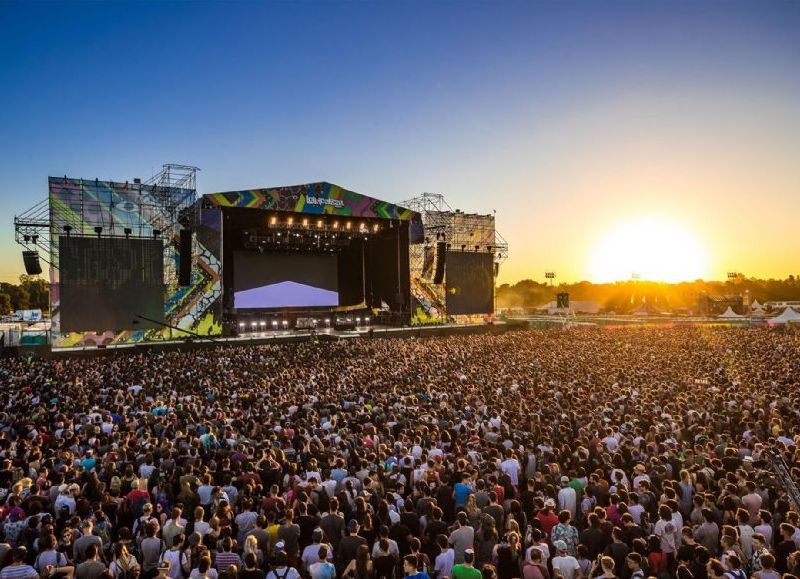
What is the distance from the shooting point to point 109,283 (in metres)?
27.5

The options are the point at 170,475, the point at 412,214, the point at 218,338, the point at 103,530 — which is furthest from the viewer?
the point at 412,214

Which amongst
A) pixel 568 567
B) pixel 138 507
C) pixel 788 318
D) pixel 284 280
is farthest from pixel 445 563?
pixel 788 318

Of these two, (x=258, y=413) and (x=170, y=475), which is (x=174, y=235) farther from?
(x=170, y=475)

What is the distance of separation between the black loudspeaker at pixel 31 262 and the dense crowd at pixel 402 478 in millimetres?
13277

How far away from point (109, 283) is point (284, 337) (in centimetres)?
1034

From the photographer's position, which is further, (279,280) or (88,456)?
(279,280)

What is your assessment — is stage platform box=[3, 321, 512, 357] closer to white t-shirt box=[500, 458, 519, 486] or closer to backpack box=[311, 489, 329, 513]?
white t-shirt box=[500, 458, 519, 486]

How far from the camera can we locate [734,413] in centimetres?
1083

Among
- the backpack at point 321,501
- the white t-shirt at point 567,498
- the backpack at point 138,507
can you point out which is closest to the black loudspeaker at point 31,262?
the backpack at point 138,507

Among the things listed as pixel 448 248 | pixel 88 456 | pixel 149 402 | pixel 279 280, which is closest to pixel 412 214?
pixel 448 248

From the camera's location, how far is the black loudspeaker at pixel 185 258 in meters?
28.1

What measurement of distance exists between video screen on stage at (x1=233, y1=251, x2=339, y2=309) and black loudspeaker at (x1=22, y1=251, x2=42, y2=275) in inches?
497

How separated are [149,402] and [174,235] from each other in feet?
65.5

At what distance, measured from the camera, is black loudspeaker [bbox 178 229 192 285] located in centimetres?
2811
